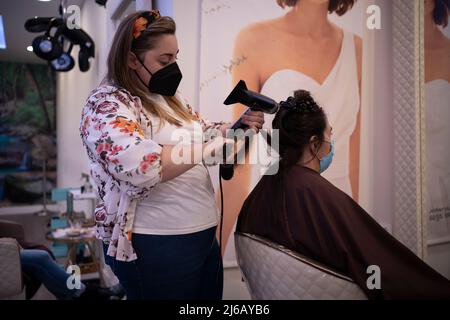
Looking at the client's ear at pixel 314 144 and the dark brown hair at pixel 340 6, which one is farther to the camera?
the dark brown hair at pixel 340 6

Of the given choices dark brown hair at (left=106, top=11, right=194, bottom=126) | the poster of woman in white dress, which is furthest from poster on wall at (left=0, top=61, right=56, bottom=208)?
the poster of woman in white dress

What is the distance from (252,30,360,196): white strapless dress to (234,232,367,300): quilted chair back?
57 cm

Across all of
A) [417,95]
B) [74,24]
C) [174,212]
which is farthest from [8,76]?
[417,95]

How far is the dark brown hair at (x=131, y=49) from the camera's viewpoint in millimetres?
933

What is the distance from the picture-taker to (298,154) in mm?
1152

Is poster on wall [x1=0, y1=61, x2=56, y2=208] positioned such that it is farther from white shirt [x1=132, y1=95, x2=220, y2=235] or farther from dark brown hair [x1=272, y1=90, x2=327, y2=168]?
dark brown hair [x1=272, y1=90, x2=327, y2=168]

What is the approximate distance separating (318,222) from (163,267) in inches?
18.1

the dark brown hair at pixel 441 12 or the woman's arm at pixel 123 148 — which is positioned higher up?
the dark brown hair at pixel 441 12

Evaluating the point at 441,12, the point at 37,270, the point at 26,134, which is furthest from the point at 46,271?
the point at 441,12

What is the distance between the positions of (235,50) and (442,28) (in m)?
0.90

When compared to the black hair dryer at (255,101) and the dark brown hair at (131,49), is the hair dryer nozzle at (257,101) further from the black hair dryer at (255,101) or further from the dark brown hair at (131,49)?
the dark brown hair at (131,49)

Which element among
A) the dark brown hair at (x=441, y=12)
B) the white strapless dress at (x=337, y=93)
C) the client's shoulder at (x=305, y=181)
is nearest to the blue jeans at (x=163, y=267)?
the client's shoulder at (x=305, y=181)

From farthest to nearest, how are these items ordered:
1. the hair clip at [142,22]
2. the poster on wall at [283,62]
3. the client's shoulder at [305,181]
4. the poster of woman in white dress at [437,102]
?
the poster of woman in white dress at [437,102] → the poster on wall at [283,62] → the client's shoulder at [305,181] → the hair clip at [142,22]

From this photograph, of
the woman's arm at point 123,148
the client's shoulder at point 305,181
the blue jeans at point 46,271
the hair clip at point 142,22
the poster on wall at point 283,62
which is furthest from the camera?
the poster on wall at point 283,62
